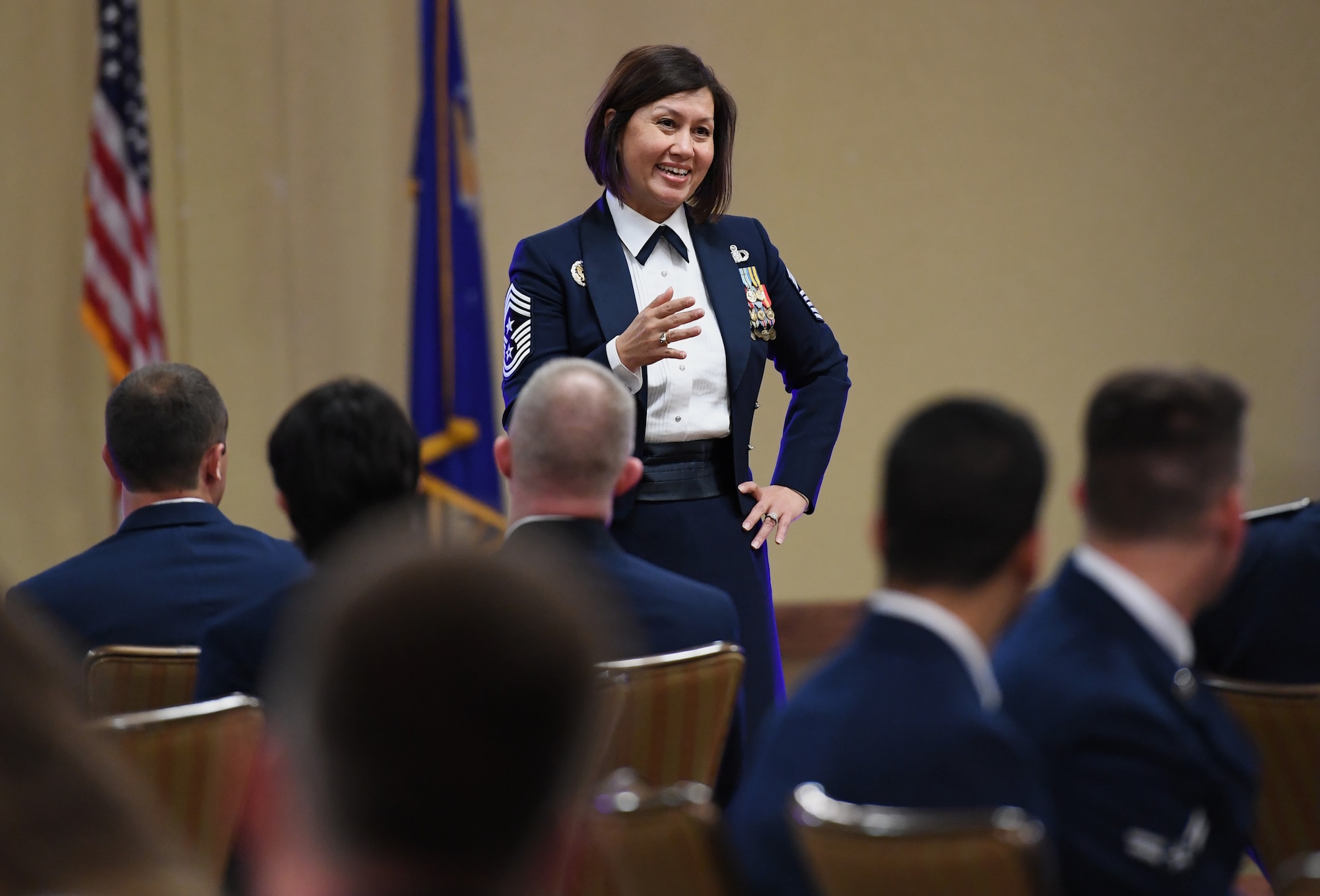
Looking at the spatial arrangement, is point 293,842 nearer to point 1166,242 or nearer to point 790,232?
point 790,232

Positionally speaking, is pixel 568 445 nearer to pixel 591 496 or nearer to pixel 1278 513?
pixel 591 496

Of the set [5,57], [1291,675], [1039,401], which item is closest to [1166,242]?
[1039,401]

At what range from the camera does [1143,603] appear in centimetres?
154

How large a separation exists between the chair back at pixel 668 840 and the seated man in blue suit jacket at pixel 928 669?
6 cm

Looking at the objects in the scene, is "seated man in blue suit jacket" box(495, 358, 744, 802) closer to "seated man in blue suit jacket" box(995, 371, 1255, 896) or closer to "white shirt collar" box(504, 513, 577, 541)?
"white shirt collar" box(504, 513, 577, 541)

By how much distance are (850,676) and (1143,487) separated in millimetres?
447

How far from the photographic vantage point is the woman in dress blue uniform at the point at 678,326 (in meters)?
2.74

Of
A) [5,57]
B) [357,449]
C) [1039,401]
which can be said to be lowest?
[1039,401]

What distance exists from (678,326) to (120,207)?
289 cm

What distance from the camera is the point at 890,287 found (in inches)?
230

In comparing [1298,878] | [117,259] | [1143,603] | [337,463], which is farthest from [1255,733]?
[117,259]

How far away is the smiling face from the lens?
9.10 feet

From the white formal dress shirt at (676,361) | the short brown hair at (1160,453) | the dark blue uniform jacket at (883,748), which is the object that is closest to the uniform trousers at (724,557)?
the white formal dress shirt at (676,361)

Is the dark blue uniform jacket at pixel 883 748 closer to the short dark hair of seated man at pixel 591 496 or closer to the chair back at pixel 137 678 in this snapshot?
the short dark hair of seated man at pixel 591 496
